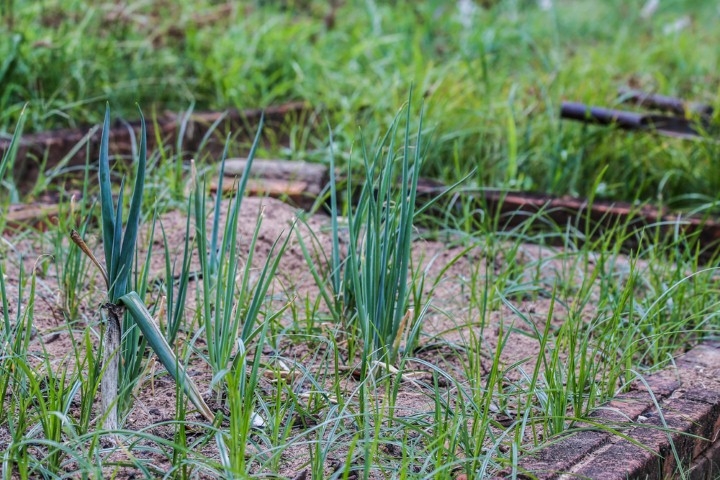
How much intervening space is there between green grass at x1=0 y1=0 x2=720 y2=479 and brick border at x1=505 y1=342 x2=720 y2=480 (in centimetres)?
5

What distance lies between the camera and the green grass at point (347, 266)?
1.90m

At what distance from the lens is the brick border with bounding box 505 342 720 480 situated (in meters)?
1.88

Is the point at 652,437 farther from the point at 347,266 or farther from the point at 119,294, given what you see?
the point at 119,294

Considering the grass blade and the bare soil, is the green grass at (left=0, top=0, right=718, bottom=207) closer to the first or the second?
the bare soil

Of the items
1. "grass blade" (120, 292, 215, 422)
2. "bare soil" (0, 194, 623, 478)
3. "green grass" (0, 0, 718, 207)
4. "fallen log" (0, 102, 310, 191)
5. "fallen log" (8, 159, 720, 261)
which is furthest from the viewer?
"green grass" (0, 0, 718, 207)

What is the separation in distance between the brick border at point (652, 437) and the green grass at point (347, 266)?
51 mm

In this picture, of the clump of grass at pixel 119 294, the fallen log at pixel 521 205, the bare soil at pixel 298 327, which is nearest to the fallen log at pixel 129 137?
the fallen log at pixel 521 205

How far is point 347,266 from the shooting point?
2.47 meters

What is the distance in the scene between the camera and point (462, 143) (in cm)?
431

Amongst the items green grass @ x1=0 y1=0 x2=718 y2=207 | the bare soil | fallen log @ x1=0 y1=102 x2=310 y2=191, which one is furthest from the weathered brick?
fallen log @ x1=0 y1=102 x2=310 y2=191

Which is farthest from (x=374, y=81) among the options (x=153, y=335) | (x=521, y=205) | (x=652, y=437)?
(x=153, y=335)

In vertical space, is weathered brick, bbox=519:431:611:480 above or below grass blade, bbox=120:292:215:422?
below

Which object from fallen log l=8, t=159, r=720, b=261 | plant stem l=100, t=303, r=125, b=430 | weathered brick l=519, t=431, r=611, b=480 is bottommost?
weathered brick l=519, t=431, r=611, b=480

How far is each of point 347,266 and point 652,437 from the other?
816 mm
